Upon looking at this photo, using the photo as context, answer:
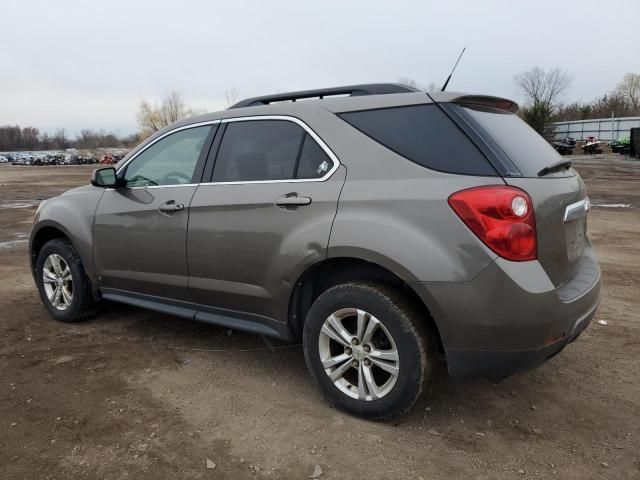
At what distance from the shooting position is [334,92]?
3.37 meters

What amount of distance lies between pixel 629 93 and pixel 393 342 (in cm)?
10107

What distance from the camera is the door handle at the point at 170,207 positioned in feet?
11.9

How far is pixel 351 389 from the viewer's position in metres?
2.99

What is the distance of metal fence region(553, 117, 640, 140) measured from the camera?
54719 millimetres

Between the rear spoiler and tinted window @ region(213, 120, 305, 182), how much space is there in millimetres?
836

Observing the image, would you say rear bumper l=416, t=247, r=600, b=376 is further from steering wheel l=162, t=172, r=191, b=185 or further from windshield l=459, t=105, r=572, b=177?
steering wheel l=162, t=172, r=191, b=185

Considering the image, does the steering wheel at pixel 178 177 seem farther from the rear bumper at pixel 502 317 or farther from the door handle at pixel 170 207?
the rear bumper at pixel 502 317

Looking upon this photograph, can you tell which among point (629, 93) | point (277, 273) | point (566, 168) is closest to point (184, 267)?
point (277, 273)

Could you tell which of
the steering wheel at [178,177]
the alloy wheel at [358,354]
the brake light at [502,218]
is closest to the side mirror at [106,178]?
the steering wheel at [178,177]

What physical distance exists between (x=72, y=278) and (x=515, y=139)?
3655 mm

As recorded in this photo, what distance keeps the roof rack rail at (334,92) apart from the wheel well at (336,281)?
A: 3.47 ft

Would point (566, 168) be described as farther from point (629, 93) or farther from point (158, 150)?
point (629, 93)

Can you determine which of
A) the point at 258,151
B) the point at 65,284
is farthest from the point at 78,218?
the point at 258,151

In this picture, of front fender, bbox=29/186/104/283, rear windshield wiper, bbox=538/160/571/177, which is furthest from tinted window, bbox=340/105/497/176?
front fender, bbox=29/186/104/283
